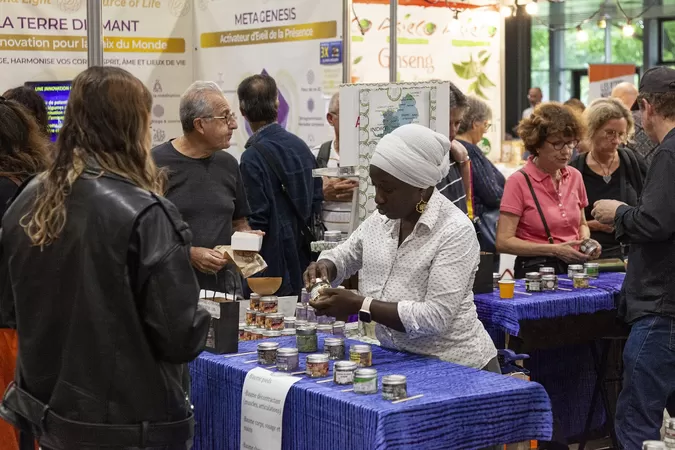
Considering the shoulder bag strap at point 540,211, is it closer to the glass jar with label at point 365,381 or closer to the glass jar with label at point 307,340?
the glass jar with label at point 307,340

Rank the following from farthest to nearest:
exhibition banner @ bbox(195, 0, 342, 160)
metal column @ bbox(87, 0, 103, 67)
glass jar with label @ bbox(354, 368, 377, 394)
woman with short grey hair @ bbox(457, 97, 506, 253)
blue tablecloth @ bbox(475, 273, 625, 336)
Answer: woman with short grey hair @ bbox(457, 97, 506, 253) < exhibition banner @ bbox(195, 0, 342, 160) < metal column @ bbox(87, 0, 103, 67) < blue tablecloth @ bbox(475, 273, 625, 336) < glass jar with label @ bbox(354, 368, 377, 394)

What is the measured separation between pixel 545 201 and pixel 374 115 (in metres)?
0.97

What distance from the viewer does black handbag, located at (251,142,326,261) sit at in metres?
5.23

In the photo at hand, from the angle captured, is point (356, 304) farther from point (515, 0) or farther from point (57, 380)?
point (515, 0)

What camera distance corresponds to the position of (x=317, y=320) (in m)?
3.87

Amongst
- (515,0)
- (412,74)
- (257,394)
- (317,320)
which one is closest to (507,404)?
(257,394)

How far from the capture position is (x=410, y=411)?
273 cm

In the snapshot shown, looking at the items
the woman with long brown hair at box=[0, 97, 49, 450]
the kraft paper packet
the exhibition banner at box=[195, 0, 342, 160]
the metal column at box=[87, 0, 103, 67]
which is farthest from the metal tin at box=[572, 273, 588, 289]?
the metal column at box=[87, 0, 103, 67]

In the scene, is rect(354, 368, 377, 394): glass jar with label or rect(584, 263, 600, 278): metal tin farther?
rect(584, 263, 600, 278): metal tin

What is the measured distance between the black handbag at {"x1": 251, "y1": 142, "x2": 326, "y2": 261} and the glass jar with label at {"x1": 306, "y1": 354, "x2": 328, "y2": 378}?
6.91 feet

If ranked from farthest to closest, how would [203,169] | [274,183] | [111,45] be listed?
1. [111,45]
2. [274,183]
3. [203,169]

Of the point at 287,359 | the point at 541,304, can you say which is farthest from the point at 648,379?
the point at 287,359

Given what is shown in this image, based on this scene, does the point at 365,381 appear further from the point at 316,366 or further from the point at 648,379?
the point at 648,379

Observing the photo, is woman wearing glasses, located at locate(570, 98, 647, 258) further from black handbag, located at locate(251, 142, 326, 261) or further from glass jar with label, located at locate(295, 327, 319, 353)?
glass jar with label, located at locate(295, 327, 319, 353)
